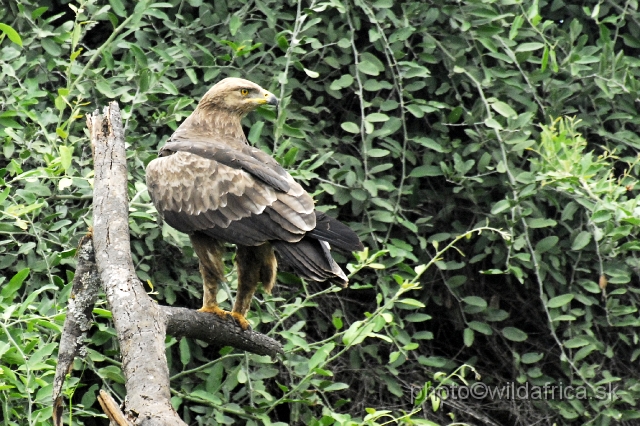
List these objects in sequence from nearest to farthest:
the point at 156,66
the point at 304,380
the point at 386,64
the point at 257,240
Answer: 1. the point at 257,240
2. the point at 304,380
3. the point at 156,66
4. the point at 386,64

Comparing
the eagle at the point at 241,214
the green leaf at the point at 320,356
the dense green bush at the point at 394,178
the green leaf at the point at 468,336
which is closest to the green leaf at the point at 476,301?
the dense green bush at the point at 394,178

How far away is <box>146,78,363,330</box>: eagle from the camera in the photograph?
320cm

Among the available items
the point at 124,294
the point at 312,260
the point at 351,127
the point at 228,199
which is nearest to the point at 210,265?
the point at 228,199

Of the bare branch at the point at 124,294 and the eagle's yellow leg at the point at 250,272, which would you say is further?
the eagle's yellow leg at the point at 250,272

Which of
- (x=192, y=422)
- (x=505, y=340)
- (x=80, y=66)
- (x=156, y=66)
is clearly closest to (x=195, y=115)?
(x=156, y=66)

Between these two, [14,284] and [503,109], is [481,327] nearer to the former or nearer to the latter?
[503,109]

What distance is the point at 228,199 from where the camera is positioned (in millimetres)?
3395

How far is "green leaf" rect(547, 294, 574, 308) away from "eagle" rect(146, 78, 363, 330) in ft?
4.91

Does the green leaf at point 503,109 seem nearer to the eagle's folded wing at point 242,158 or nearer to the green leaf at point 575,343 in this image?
the green leaf at point 575,343

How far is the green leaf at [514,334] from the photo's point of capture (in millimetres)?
4508

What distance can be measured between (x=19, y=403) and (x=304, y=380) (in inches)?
43.3

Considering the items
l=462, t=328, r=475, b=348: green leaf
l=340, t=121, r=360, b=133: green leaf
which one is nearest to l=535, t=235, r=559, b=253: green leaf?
l=462, t=328, r=475, b=348: green leaf

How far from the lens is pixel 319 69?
15.5 feet

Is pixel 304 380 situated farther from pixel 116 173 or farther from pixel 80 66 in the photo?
pixel 80 66
